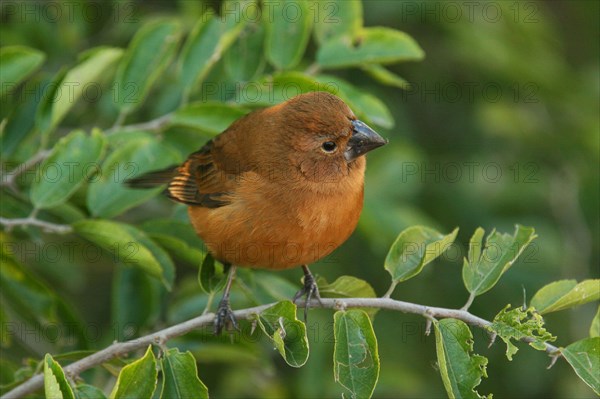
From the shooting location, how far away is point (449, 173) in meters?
5.16

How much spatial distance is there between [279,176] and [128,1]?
1.75m

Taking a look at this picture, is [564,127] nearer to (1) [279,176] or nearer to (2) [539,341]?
(1) [279,176]

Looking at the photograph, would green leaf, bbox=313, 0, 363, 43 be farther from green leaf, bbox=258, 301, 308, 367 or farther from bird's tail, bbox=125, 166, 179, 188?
green leaf, bbox=258, 301, 308, 367

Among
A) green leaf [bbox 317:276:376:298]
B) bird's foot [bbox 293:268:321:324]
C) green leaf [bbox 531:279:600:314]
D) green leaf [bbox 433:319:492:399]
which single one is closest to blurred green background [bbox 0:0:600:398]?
bird's foot [bbox 293:268:321:324]

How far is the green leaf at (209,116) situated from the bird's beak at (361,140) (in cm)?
49

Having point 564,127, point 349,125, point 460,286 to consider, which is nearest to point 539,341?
point 349,125

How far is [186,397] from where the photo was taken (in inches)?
108

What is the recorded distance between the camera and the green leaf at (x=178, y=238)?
3537 millimetres

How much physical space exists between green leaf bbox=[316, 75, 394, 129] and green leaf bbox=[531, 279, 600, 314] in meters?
1.17

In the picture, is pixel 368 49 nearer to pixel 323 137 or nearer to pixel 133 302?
Result: pixel 323 137

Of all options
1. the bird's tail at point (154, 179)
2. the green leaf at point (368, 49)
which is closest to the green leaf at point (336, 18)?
the green leaf at point (368, 49)

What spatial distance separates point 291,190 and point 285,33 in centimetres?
70

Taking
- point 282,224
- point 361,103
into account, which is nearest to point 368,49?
point 361,103

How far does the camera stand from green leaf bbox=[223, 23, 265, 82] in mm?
3895
